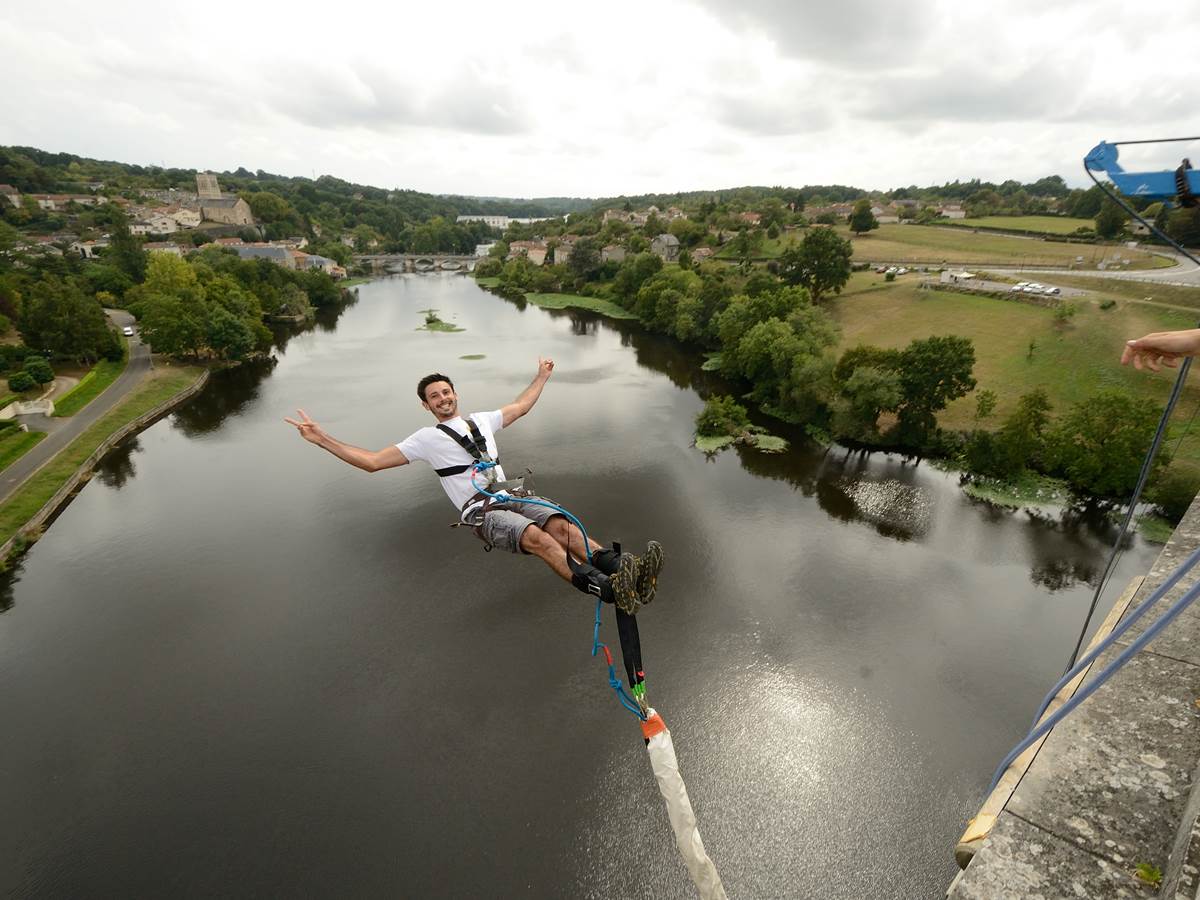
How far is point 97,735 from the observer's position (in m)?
13.3

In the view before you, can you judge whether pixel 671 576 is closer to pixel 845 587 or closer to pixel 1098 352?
pixel 845 587

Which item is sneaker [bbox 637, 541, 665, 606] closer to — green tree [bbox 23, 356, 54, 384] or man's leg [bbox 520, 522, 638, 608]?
man's leg [bbox 520, 522, 638, 608]

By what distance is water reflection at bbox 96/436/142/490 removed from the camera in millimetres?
24922

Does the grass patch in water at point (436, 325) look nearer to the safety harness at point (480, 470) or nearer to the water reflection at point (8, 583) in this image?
the water reflection at point (8, 583)

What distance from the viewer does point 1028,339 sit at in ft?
113

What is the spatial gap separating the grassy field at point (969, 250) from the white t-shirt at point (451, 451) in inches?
2472

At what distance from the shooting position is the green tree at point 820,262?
46.4 m

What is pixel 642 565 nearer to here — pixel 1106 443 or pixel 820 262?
pixel 1106 443

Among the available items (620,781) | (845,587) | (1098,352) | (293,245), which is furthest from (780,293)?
(293,245)

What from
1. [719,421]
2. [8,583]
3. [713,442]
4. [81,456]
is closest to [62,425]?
[81,456]

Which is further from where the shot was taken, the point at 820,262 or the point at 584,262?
the point at 584,262

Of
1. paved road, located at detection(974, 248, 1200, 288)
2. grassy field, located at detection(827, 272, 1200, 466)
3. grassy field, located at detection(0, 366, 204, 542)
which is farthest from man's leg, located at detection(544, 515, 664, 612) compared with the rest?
paved road, located at detection(974, 248, 1200, 288)

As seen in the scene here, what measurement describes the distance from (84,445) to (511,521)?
109ft

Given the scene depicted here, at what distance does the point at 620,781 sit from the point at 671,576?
714 cm
